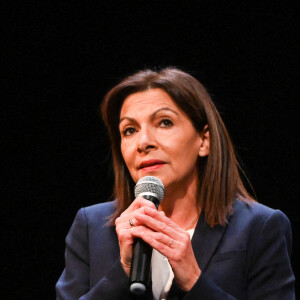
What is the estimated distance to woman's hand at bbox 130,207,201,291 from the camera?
1.39 metres

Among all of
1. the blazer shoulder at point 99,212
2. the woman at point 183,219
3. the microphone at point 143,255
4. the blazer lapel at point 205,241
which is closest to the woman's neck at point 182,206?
the woman at point 183,219

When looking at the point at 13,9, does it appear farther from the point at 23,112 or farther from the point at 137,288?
the point at 137,288

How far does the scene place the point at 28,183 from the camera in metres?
2.83

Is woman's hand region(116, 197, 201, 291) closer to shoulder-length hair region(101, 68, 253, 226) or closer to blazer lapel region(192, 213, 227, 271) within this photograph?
blazer lapel region(192, 213, 227, 271)

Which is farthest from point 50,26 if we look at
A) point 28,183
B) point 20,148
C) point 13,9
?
point 28,183

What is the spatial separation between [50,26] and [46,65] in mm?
249

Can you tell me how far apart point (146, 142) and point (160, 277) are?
53cm

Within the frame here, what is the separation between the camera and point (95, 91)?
292cm

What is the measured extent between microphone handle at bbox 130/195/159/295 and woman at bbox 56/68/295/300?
104 millimetres

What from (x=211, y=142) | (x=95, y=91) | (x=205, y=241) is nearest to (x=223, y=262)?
(x=205, y=241)

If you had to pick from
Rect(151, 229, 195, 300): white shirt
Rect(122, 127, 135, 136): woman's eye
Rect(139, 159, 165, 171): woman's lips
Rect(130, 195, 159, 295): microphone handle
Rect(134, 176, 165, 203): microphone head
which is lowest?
Rect(151, 229, 195, 300): white shirt

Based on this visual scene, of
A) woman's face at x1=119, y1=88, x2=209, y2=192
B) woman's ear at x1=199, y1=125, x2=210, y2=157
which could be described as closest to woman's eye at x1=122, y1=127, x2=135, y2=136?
woman's face at x1=119, y1=88, x2=209, y2=192

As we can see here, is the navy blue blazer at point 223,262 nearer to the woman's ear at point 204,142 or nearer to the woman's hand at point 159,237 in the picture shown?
the woman's hand at point 159,237

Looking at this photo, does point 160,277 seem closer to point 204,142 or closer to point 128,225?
point 128,225
